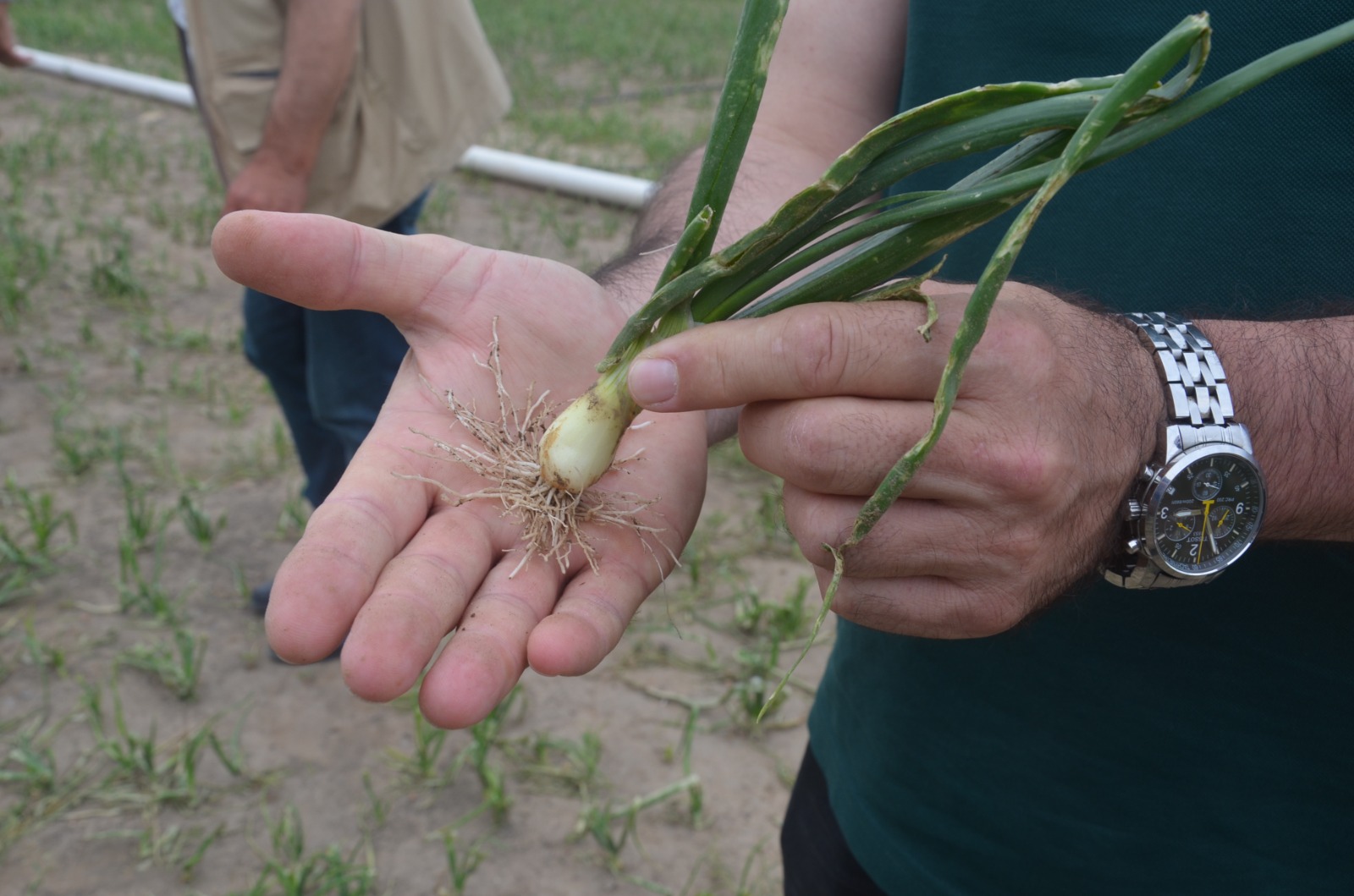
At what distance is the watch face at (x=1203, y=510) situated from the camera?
82cm

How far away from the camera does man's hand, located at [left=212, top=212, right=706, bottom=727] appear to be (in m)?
0.91

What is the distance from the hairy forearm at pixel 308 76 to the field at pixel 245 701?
0.99 m

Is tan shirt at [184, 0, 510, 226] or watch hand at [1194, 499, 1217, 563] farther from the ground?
watch hand at [1194, 499, 1217, 563]

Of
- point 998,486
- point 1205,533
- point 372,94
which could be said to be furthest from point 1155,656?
point 372,94

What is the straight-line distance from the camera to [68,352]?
355 cm

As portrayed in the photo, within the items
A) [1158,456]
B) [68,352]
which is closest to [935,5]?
[1158,456]

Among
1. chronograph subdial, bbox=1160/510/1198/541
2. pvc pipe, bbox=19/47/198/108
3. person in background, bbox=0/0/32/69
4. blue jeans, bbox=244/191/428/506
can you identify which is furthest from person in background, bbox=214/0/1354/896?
pvc pipe, bbox=19/47/198/108

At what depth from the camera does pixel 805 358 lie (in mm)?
795

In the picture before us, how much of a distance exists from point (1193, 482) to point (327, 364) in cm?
192

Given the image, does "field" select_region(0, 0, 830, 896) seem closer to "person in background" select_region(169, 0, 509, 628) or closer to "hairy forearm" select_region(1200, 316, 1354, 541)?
"person in background" select_region(169, 0, 509, 628)

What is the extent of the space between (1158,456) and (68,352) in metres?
3.70

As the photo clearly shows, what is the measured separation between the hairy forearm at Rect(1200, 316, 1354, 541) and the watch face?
0.12 feet

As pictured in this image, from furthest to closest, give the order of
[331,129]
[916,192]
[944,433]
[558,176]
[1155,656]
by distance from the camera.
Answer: [558,176], [331,129], [1155,656], [916,192], [944,433]

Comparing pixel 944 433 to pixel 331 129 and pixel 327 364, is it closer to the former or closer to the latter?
pixel 327 364
